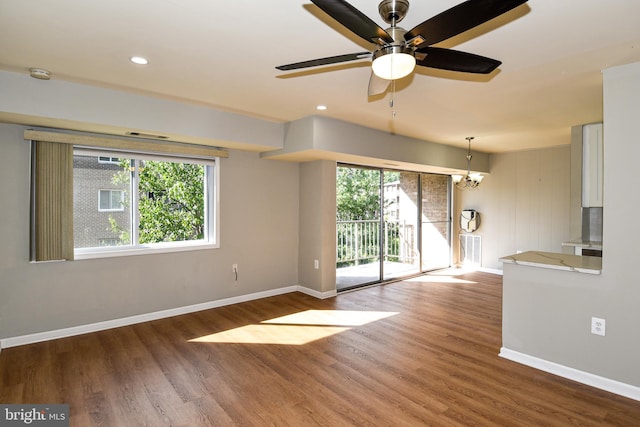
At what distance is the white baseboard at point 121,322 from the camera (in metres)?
3.10

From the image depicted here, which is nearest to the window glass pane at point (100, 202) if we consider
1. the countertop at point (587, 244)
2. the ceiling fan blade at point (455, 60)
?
the ceiling fan blade at point (455, 60)

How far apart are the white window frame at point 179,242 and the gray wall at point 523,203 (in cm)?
516

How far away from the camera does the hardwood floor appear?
2125mm

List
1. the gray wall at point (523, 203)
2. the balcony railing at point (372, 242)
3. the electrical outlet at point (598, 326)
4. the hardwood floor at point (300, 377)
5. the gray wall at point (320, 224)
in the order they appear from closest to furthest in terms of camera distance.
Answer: the hardwood floor at point (300, 377), the electrical outlet at point (598, 326), the gray wall at point (320, 224), the gray wall at point (523, 203), the balcony railing at point (372, 242)

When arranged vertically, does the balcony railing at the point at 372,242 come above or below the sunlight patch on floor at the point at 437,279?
above

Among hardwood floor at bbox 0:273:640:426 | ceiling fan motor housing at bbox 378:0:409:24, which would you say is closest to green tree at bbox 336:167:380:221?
hardwood floor at bbox 0:273:640:426

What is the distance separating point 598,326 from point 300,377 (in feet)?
7.53

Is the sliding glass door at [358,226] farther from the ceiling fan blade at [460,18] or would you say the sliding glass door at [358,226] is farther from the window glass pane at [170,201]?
the ceiling fan blade at [460,18]

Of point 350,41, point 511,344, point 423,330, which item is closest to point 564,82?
point 350,41

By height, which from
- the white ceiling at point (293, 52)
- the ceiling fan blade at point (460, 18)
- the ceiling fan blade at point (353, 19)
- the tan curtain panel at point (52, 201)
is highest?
the white ceiling at point (293, 52)

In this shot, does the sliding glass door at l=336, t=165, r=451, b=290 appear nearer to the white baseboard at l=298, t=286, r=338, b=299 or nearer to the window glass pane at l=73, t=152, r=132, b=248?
the white baseboard at l=298, t=286, r=338, b=299

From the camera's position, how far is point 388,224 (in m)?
6.12

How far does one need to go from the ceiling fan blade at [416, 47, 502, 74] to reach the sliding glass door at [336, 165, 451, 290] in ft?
10.7

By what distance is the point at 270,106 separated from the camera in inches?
139
